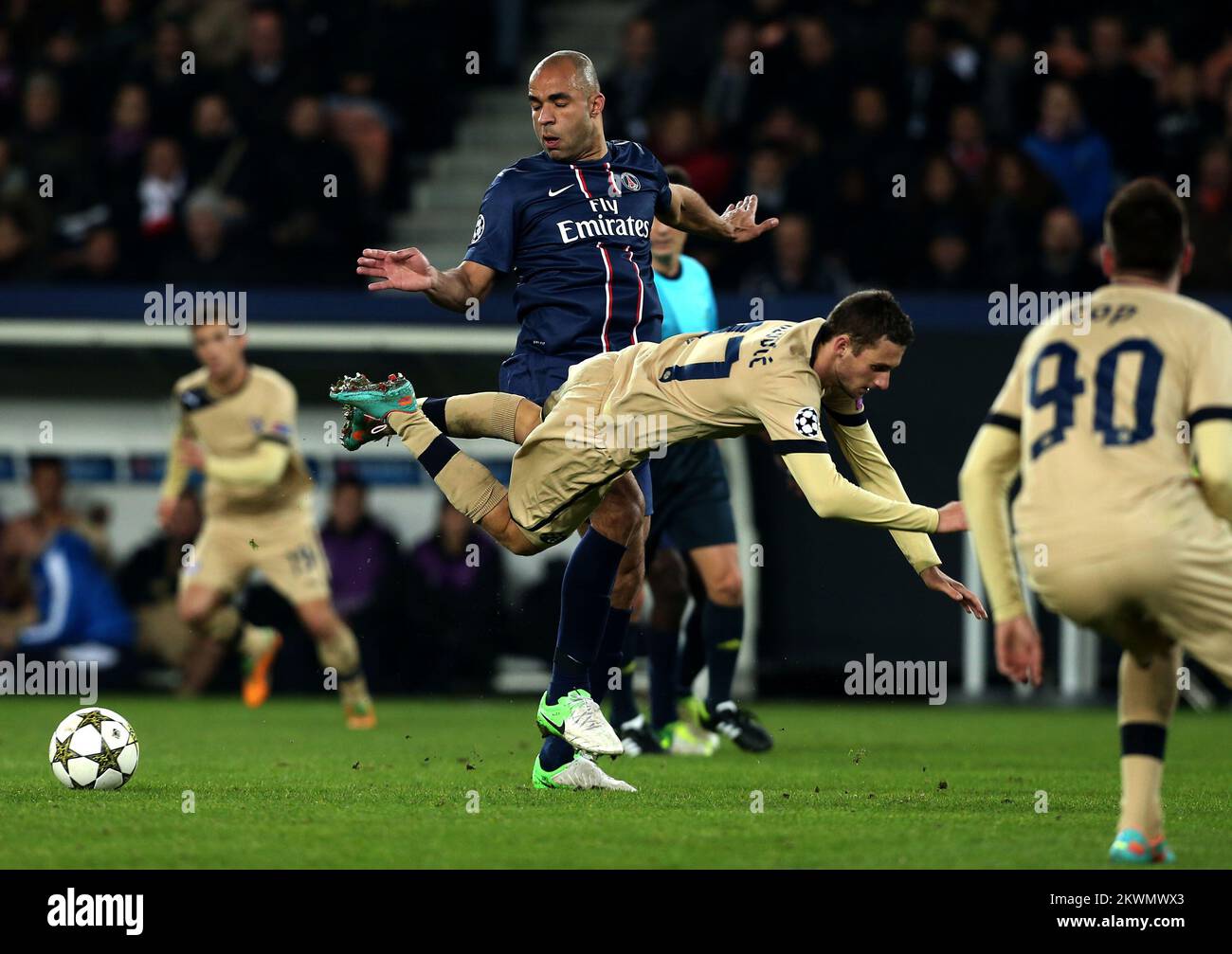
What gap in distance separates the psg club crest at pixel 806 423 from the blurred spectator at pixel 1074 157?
29.0 feet

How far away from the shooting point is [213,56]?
679 inches

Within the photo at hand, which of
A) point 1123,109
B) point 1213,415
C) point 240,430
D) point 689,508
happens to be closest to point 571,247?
point 689,508

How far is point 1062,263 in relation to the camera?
13.8 meters

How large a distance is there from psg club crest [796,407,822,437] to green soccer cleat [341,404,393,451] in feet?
5.92

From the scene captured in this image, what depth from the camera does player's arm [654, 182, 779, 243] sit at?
25.7 ft

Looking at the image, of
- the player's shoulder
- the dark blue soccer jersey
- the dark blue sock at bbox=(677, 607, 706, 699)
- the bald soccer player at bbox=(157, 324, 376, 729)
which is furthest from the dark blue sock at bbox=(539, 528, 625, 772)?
the player's shoulder

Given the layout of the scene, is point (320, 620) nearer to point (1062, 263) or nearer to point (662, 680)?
point (662, 680)

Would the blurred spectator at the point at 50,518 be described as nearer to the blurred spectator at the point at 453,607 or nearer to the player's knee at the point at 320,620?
the blurred spectator at the point at 453,607

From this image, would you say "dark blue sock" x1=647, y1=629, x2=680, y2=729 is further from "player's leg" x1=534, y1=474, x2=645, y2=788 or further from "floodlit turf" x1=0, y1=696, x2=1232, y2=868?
"player's leg" x1=534, y1=474, x2=645, y2=788

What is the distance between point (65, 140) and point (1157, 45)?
9.00 metres
